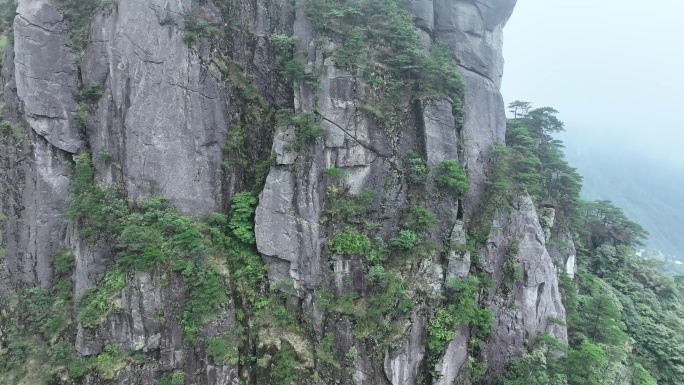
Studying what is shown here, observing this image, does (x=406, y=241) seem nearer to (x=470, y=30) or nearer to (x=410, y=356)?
(x=410, y=356)

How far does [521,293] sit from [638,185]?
10981cm

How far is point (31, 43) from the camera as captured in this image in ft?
51.3

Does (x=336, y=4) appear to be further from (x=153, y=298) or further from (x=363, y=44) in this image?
(x=153, y=298)

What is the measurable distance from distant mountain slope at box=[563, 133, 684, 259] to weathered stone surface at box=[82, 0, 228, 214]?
8664 centimetres

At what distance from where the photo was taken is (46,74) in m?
15.8

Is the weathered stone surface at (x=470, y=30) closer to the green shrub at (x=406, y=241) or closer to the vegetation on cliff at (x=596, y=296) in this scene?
the vegetation on cliff at (x=596, y=296)

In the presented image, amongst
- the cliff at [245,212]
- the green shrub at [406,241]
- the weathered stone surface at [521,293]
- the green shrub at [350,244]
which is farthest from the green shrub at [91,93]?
the weathered stone surface at [521,293]

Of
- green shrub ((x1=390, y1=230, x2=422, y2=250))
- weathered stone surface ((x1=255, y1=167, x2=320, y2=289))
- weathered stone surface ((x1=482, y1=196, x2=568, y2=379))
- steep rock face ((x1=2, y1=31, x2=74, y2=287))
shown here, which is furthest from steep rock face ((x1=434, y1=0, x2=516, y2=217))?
steep rock face ((x1=2, y1=31, x2=74, y2=287))

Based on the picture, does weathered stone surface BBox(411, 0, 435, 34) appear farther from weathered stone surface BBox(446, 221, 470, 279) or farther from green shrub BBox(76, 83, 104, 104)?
green shrub BBox(76, 83, 104, 104)

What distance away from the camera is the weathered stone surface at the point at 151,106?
15.7 m

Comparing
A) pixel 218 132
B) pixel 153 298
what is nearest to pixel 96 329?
pixel 153 298

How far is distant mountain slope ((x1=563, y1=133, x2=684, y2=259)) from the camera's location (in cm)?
7688

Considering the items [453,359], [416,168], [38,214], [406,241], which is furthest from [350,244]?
[38,214]

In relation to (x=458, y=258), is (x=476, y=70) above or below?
above
